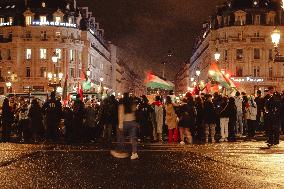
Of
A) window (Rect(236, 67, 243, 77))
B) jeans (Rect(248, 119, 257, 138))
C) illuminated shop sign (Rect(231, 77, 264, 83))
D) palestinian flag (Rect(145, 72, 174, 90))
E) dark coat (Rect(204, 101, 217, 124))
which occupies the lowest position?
jeans (Rect(248, 119, 257, 138))

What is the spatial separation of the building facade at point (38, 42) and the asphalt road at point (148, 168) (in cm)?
7132

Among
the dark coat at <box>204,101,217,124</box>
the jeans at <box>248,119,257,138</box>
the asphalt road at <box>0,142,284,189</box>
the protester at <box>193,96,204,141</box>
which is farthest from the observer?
the jeans at <box>248,119,257,138</box>

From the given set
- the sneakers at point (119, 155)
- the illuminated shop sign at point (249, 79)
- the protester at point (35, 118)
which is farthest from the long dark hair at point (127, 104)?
the illuminated shop sign at point (249, 79)

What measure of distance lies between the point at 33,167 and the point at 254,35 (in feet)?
246

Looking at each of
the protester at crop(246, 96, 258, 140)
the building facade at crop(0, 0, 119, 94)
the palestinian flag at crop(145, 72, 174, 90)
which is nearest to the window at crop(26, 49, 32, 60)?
the building facade at crop(0, 0, 119, 94)

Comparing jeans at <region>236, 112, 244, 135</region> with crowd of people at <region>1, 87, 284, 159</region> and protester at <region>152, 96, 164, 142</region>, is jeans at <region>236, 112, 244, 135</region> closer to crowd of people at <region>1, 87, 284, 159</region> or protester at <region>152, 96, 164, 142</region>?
crowd of people at <region>1, 87, 284, 159</region>

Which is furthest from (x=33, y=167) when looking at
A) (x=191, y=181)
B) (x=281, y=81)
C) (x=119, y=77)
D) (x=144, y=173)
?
→ (x=119, y=77)

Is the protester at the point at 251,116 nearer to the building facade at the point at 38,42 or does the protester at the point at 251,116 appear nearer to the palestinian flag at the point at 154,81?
the palestinian flag at the point at 154,81

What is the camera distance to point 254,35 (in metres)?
83.6

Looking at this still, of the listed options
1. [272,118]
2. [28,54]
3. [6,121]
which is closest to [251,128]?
[272,118]

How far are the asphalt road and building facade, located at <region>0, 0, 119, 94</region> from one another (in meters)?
71.3

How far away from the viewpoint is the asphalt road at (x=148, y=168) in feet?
31.9

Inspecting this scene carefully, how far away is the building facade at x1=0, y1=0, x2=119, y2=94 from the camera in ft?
285

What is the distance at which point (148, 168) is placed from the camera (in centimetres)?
1199
